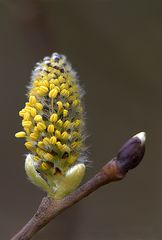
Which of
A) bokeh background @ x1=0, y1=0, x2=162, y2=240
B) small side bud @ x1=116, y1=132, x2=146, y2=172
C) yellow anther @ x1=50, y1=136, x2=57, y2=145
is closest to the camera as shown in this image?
small side bud @ x1=116, y1=132, x2=146, y2=172

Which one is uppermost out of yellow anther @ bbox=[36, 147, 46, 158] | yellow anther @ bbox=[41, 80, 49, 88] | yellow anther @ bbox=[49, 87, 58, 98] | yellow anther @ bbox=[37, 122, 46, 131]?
yellow anther @ bbox=[41, 80, 49, 88]

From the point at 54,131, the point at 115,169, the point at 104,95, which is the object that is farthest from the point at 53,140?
the point at 104,95

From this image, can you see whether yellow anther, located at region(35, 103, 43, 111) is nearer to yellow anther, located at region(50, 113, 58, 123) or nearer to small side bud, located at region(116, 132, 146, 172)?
yellow anther, located at region(50, 113, 58, 123)

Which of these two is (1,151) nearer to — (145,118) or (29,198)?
(29,198)

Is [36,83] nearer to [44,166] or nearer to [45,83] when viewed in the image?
[45,83]

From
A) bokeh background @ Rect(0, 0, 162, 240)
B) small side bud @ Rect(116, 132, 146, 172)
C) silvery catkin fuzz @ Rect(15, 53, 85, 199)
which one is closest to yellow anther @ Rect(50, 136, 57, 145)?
silvery catkin fuzz @ Rect(15, 53, 85, 199)

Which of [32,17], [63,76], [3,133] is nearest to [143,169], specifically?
[3,133]

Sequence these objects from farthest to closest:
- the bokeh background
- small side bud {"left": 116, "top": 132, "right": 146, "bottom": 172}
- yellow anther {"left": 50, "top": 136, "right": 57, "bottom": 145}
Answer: the bokeh background, yellow anther {"left": 50, "top": 136, "right": 57, "bottom": 145}, small side bud {"left": 116, "top": 132, "right": 146, "bottom": 172}

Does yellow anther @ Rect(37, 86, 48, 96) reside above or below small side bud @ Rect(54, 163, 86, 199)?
above
